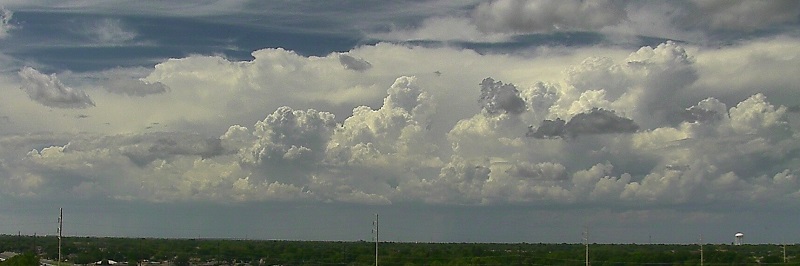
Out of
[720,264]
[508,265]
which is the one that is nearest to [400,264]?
[508,265]

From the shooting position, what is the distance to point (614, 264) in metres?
196

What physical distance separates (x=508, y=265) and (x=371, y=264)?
29.5m

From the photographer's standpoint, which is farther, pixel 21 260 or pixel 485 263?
pixel 485 263

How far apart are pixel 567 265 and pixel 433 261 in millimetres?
29158

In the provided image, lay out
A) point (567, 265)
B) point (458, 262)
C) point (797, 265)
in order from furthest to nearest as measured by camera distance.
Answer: point (567, 265)
point (458, 262)
point (797, 265)

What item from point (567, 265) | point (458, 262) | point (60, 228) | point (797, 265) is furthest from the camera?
point (567, 265)

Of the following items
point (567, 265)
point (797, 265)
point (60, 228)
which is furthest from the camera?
point (567, 265)

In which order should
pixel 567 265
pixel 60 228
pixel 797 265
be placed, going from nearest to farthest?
pixel 60 228 < pixel 797 265 < pixel 567 265

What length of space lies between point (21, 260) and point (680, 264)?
125 meters

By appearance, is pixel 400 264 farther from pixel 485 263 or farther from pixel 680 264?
pixel 680 264

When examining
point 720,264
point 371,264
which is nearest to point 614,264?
point 720,264

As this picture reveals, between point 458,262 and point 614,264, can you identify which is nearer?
point 458,262

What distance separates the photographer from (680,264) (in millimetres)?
186375

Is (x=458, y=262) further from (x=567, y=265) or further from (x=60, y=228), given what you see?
(x=60, y=228)
